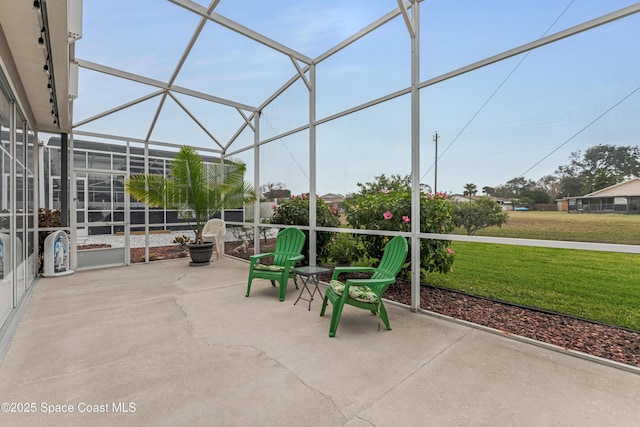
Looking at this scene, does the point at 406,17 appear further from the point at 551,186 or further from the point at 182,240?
the point at 182,240

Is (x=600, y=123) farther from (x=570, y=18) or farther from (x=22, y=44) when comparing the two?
(x=22, y=44)

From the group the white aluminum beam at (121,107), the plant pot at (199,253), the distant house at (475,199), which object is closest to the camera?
the distant house at (475,199)

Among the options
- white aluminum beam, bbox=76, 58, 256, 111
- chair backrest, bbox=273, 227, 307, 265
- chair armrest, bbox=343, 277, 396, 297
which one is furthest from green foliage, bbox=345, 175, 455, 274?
white aluminum beam, bbox=76, 58, 256, 111

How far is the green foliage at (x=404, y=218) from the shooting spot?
4105 mm

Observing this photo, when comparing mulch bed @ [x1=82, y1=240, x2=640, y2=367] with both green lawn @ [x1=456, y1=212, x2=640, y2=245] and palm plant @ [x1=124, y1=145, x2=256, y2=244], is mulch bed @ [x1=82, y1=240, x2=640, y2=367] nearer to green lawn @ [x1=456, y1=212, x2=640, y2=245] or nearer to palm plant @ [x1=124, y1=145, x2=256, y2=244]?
green lawn @ [x1=456, y1=212, x2=640, y2=245]

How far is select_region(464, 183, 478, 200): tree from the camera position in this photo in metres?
3.43

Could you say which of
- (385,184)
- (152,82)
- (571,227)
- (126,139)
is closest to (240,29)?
(152,82)

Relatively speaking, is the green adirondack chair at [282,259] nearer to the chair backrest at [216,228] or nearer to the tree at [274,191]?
the tree at [274,191]

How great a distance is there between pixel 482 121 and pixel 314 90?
3.19 meters

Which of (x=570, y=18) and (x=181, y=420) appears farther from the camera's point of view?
(x=570, y=18)

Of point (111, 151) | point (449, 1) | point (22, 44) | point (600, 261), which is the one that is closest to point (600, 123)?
point (600, 261)

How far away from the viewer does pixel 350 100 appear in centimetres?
479

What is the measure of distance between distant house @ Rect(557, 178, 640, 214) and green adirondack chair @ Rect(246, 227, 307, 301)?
334 cm

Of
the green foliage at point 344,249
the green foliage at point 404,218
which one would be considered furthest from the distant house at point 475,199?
the green foliage at point 344,249
